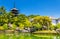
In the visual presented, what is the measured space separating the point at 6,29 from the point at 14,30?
232 cm

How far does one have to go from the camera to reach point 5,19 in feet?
163

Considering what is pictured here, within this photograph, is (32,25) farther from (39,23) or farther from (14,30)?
(14,30)

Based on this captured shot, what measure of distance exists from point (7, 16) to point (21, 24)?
4.36m

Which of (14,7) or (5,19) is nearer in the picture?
(5,19)

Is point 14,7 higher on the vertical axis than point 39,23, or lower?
higher

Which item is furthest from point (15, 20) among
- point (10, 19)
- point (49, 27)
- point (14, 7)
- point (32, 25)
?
point (14, 7)

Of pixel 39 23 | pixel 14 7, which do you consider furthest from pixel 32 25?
pixel 14 7

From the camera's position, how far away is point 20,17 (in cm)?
5316

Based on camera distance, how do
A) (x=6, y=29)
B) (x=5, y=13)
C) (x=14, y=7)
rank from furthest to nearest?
(x=14, y=7) < (x=5, y=13) < (x=6, y=29)

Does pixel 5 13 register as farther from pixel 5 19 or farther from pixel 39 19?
pixel 39 19

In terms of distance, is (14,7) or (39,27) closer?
(39,27)

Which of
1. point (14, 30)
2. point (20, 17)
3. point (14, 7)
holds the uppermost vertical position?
point (14, 7)

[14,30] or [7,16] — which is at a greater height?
[7,16]

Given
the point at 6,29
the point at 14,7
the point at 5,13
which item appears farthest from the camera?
the point at 14,7
